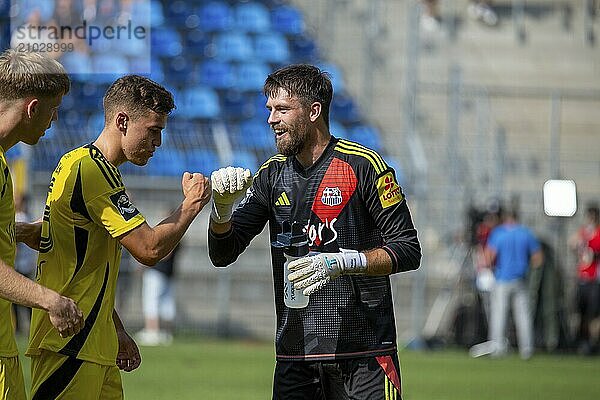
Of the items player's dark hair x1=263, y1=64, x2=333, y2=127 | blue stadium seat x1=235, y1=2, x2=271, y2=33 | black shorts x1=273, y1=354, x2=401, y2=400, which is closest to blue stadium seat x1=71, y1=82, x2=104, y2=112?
blue stadium seat x1=235, y1=2, x2=271, y2=33

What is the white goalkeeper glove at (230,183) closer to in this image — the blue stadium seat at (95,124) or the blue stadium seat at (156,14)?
the blue stadium seat at (95,124)

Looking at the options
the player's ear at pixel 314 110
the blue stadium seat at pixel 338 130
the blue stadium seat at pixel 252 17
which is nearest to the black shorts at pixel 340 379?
the player's ear at pixel 314 110

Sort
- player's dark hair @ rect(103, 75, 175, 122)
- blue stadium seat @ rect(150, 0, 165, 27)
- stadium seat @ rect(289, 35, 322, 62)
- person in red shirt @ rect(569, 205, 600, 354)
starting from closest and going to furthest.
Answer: player's dark hair @ rect(103, 75, 175, 122), person in red shirt @ rect(569, 205, 600, 354), blue stadium seat @ rect(150, 0, 165, 27), stadium seat @ rect(289, 35, 322, 62)

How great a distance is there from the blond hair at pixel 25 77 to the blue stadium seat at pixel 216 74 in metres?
14.8

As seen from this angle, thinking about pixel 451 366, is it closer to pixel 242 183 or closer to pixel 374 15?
pixel 374 15

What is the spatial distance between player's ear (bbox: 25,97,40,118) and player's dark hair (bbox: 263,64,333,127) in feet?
4.22

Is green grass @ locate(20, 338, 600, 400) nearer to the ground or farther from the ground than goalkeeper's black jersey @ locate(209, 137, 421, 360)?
nearer to the ground

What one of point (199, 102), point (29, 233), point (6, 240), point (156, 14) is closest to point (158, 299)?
point (199, 102)

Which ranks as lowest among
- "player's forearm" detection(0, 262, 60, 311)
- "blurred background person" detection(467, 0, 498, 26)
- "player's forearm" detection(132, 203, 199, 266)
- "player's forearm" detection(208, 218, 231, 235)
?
"player's forearm" detection(0, 262, 60, 311)

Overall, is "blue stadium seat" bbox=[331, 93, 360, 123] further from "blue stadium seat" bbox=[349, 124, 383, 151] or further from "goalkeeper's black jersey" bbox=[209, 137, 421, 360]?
"goalkeeper's black jersey" bbox=[209, 137, 421, 360]

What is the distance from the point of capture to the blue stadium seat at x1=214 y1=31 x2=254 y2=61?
2017cm

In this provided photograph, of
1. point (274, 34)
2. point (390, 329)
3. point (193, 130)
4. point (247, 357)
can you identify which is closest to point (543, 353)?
point (247, 357)

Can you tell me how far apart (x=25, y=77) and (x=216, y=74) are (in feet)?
49.7

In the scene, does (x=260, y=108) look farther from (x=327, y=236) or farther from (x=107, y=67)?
(x=327, y=236)
